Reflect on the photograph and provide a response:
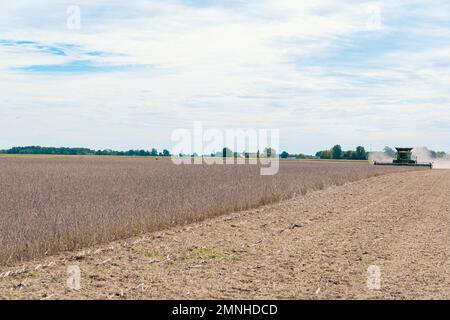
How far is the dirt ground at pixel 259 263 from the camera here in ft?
26.8

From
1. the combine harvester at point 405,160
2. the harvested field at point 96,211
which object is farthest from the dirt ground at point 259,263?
the combine harvester at point 405,160

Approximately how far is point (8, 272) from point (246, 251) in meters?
4.37

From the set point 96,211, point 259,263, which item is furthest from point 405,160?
point 259,263

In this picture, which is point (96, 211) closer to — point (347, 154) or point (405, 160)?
point (405, 160)

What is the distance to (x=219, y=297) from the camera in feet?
25.7

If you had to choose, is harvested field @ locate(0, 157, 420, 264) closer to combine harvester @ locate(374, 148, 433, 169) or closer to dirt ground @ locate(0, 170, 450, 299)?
dirt ground @ locate(0, 170, 450, 299)

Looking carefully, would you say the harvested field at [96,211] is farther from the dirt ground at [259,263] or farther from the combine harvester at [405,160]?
the combine harvester at [405,160]

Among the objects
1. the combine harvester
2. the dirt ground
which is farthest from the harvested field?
the combine harvester

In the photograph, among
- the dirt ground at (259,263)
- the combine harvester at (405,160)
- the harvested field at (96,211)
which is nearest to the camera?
the dirt ground at (259,263)

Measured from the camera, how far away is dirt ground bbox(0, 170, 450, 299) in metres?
8.17

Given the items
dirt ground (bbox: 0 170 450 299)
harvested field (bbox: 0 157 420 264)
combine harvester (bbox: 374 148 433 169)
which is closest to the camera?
dirt ground (bbox: 0 170 450 299)

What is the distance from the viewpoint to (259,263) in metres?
10.1
